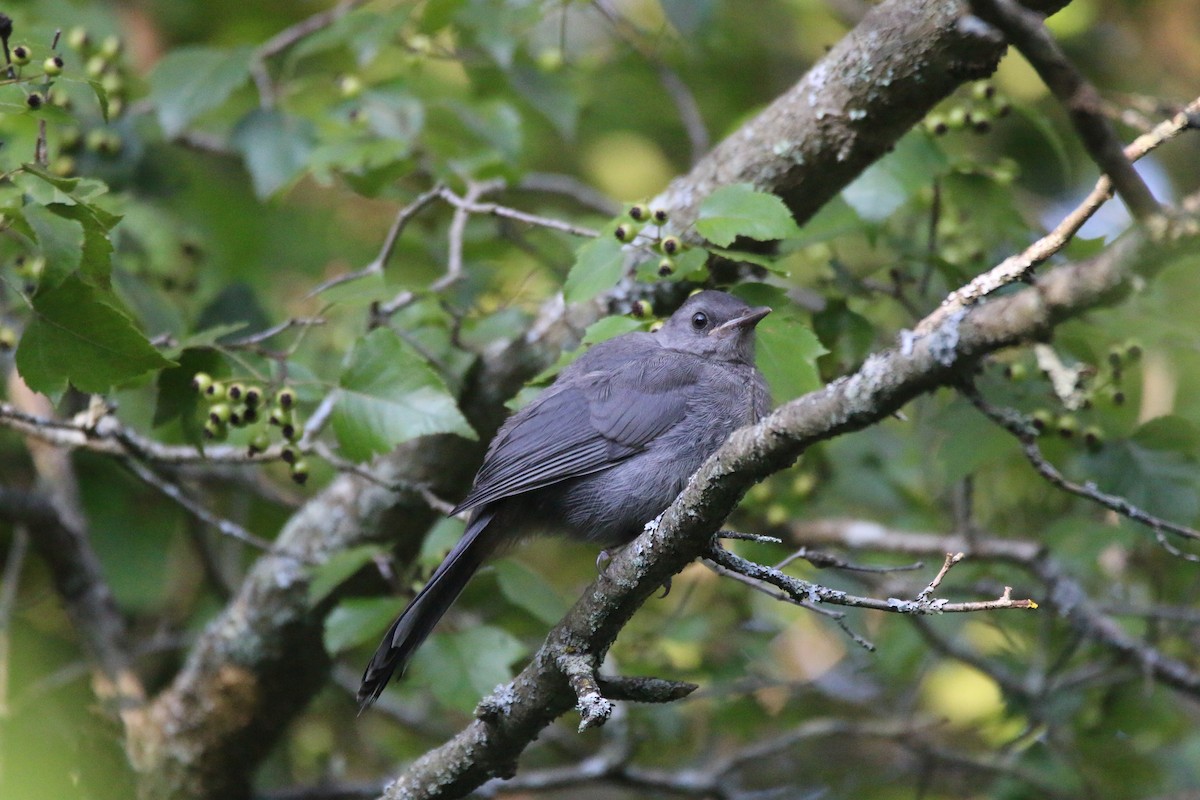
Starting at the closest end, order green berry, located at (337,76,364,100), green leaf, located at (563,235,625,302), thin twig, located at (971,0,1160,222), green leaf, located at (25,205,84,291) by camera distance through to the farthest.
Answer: thin twig, located at (971,0,1160,222)
green leaf, located at (25,205,84,291)
green leaf, located at (563,235,625,302)
green berry, located at (337,76,364,100)

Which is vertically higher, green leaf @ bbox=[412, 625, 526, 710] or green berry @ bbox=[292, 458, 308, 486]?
green berry @ bbox=[292, 458, 308, 486]

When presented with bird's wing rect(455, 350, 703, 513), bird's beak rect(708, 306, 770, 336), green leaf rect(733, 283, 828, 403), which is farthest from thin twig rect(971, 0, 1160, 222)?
bird's wing rect(455, 350, 703, 513)

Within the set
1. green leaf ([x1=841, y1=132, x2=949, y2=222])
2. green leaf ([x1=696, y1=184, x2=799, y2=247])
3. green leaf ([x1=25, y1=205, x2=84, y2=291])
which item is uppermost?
green leaf ([x1=25, y1=205, x2=84, y2=291])

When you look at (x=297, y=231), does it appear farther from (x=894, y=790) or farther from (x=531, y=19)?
(x=894, y=790)

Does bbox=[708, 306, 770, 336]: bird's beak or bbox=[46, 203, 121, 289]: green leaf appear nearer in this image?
bbox=[46, 203, 121, 289]: green leaf

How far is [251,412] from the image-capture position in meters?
3.54

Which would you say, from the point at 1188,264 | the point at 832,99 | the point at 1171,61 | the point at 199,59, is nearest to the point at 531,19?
the point at 199,59

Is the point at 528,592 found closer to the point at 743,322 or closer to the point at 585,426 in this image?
the point at 585,426

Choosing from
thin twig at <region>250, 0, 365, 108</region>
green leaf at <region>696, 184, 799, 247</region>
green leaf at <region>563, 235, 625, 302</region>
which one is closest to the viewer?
green leaf at <region>696, 184, 799, 247</region>

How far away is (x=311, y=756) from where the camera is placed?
6.21 meters

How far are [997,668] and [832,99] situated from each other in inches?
113

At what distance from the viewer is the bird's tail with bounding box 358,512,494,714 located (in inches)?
130

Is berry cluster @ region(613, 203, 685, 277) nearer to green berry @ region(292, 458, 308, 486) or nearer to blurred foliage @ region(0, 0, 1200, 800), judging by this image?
blurred foliage @ region(0, 0, 1200, 800)

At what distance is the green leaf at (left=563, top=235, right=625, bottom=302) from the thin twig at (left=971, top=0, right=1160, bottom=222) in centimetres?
152
